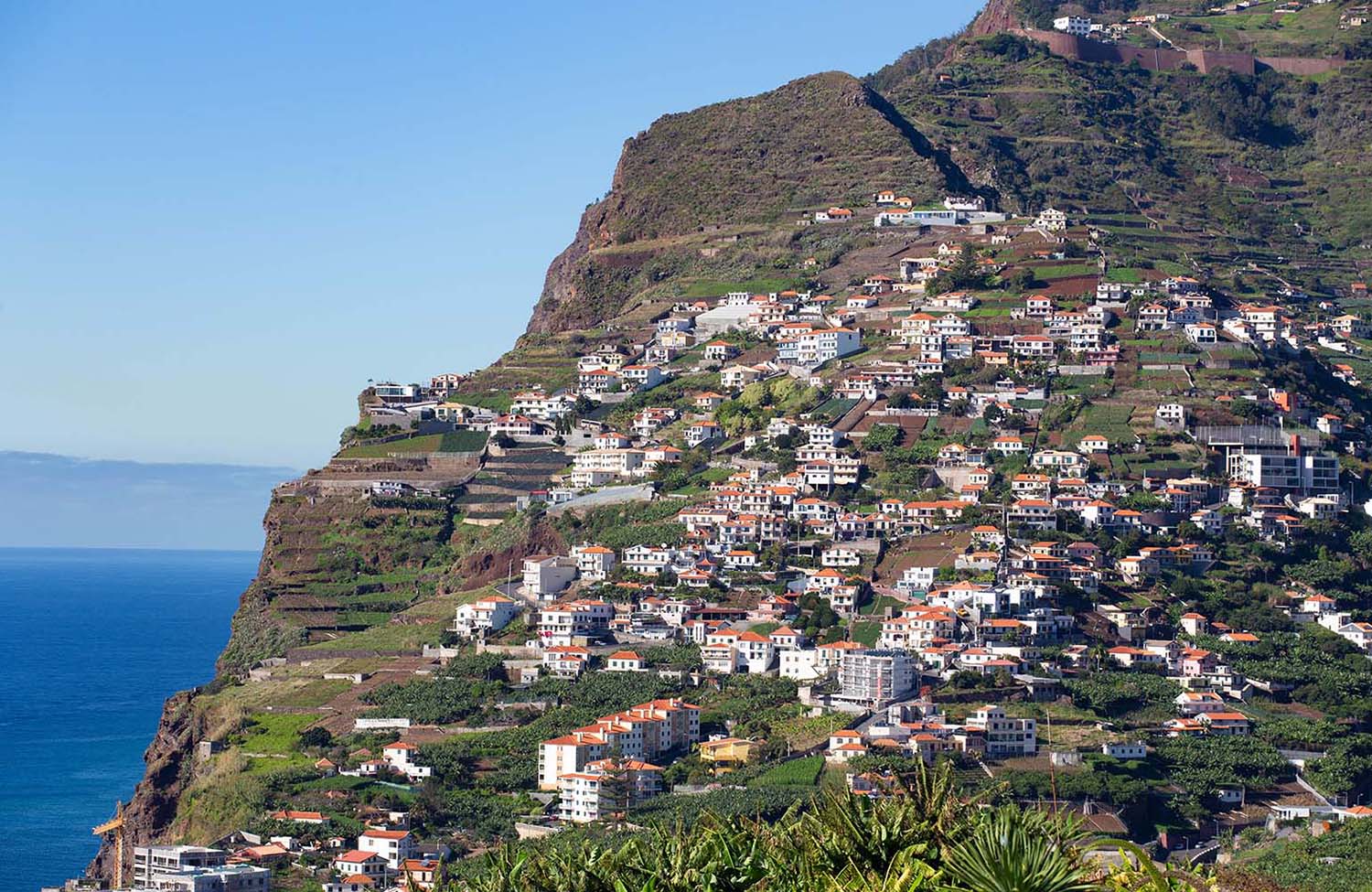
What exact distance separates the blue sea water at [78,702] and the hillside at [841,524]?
6.17m

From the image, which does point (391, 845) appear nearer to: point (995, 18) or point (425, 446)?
point (425, 446)

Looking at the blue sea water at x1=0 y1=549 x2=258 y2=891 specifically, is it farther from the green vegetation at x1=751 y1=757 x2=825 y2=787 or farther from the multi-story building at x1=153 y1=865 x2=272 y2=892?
the green vegetation at x1=751 y1=757 x2=825 y2=787

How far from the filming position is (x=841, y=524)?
232 feet

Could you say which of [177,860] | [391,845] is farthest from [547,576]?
[177,860]

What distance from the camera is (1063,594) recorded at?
64.6 meters

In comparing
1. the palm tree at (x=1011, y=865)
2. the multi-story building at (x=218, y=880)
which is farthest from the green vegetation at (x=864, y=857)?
the multi-story building at (x=218, y=880)

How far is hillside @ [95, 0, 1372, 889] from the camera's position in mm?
56688

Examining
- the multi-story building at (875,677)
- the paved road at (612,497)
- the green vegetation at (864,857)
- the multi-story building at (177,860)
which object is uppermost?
the paved road at (612,497)

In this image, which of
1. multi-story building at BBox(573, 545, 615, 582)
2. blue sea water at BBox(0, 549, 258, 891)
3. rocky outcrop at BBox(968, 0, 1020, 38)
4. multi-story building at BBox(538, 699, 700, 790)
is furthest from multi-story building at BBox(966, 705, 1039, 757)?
rocky outcrop at BBox(968, 0, 1020, 38)

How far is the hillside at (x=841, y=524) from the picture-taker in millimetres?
56688

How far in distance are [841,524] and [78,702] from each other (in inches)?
1852

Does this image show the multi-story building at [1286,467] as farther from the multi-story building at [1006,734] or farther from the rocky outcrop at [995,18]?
the rocky outcrop at [995,18]

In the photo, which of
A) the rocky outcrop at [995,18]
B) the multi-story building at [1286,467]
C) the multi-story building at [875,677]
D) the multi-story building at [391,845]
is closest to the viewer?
the multi-story building at [391,845]

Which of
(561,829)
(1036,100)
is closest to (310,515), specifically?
(561,829)
